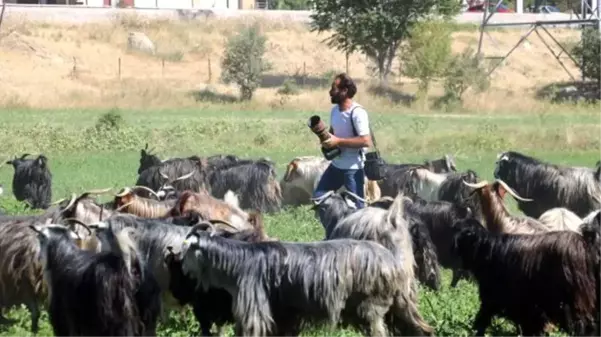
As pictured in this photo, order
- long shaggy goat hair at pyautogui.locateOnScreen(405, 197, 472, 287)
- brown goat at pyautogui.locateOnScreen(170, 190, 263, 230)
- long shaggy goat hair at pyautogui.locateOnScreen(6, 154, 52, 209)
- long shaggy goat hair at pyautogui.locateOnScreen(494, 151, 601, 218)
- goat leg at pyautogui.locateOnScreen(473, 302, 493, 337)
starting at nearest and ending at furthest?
1. goat leg at pyautogui.locateOnScreen(473, 302, 493, 337)
2. brown goat at pyautogui.locateOnScreen(170, 190, 263, 230)
3. long shaggy goat hair at pyautogui.locateOnScreen(405, 197, 472, 287)
4. long shaggy goat hair at pyautogui.locateOnScreen(494, 151, 601, 218)
5. long shaggy goat hair at pyautogui.locateOnScreen(6, 154, 52, 209)

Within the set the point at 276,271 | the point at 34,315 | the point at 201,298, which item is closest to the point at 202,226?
the point at 201,298

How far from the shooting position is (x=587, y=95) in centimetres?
4756

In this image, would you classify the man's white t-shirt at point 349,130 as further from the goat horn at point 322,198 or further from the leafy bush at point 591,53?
the leafy bush at point 591,53

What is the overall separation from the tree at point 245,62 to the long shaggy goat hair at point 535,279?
127 feet

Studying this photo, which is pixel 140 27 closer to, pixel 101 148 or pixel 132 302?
pixel 101 148

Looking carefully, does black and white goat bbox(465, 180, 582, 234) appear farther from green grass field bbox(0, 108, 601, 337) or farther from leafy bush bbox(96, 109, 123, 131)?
leafy bush bbox(96, 109, 123, 131)

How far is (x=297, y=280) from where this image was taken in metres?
8.62

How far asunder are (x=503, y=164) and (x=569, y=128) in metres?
16.7

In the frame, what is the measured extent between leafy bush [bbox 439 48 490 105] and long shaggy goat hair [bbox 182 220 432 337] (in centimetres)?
3774

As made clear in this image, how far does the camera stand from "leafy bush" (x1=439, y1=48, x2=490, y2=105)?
156 ft

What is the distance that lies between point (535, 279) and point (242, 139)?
73.6 ft

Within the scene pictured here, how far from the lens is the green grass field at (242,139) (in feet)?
84.5

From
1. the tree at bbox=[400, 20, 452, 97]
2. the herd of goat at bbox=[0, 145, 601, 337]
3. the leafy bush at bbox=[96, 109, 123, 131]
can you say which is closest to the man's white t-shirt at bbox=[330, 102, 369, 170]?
the herd of goat at bbox=[0, 145, 601, 337]

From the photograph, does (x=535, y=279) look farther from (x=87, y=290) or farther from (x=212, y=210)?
(x=212, y=210)
